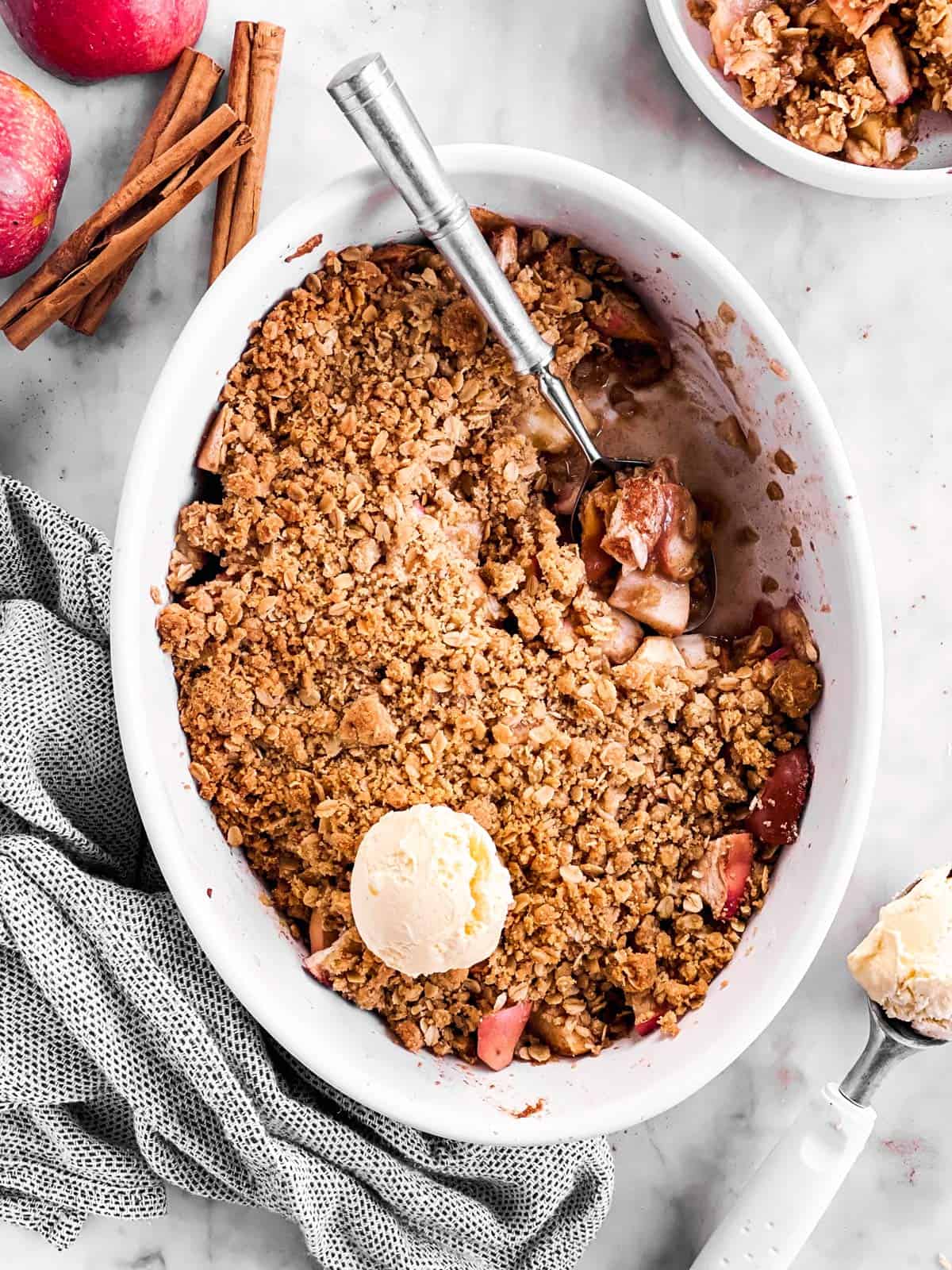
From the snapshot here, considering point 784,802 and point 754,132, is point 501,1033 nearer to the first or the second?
point 784,802

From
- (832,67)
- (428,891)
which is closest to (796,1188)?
(428,891)

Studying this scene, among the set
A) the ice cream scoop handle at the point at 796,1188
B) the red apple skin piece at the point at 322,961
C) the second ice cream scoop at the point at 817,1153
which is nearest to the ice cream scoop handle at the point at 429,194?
the red apple skin piece at the point at 322,961

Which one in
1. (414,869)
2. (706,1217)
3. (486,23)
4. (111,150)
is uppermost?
(111,150)

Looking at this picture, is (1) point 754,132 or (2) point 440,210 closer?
(2) point 440,210

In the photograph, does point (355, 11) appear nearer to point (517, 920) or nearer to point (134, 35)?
point (134, 35)

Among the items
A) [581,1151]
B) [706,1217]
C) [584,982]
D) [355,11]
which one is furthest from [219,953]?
[355,11]

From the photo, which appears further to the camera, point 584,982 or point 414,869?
point 584,982

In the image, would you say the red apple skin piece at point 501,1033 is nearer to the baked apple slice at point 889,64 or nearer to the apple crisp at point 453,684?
the apple crisp at point 453,684
